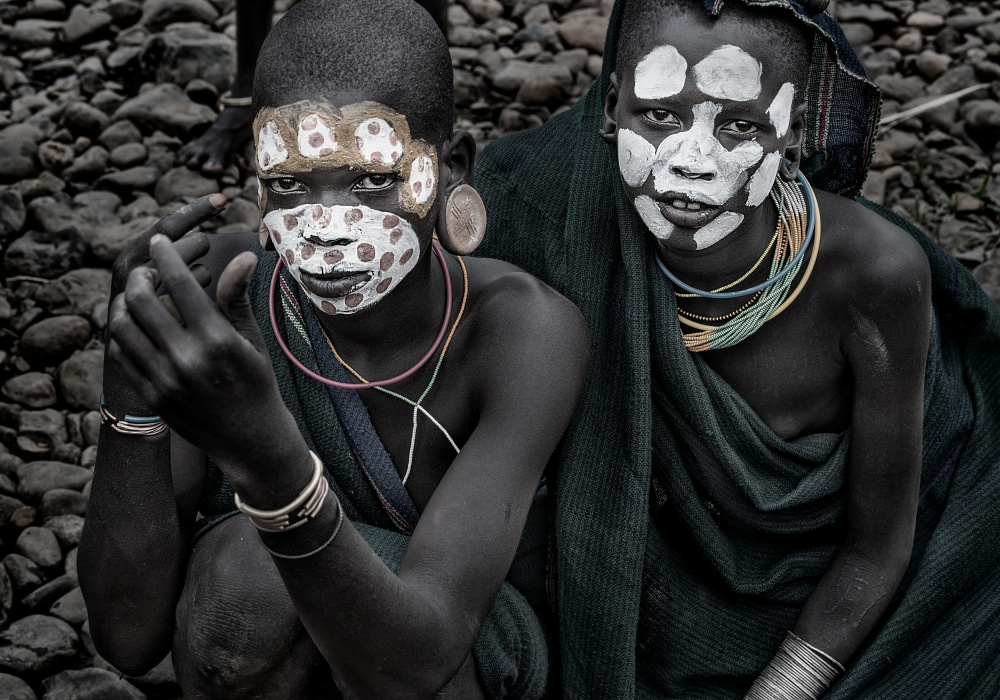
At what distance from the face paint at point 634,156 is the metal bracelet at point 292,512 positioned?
0.99 metres

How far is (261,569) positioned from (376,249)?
0.65 m

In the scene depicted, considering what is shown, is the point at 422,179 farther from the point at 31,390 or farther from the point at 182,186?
the point at 182,186

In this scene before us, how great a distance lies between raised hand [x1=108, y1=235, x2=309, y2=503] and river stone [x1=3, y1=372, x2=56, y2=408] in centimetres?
210

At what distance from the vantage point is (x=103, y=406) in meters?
2.21

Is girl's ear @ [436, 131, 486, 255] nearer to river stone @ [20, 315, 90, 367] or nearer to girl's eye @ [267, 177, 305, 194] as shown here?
girl's eye @ [267, 177, 305, 194]

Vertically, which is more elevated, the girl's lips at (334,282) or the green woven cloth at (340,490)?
the girl's lips at (334,282)

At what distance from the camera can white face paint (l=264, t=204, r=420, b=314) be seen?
7.17 feet

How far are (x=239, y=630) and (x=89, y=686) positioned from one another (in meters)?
0.89

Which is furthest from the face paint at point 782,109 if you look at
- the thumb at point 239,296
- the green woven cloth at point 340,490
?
the thumb at point 239,296

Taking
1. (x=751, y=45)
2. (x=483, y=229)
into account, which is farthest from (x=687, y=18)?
(x=483, y=229)

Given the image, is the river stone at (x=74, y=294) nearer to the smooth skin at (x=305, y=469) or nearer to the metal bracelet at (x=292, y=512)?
the smooth skin at (x=305, y=469)

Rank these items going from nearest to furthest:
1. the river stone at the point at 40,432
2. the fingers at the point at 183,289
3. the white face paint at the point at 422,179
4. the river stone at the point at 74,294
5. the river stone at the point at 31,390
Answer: the fingers at the point at 183,289 < the white face paint at the point at 422,179 < the river stone at the point at 40,432 < the river stone at the point at 31,390 < the river stone at the point at 74,294

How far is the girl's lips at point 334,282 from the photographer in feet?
7.27

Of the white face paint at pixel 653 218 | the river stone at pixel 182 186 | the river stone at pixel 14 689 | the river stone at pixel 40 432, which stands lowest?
the river stone at pixel 40 432
